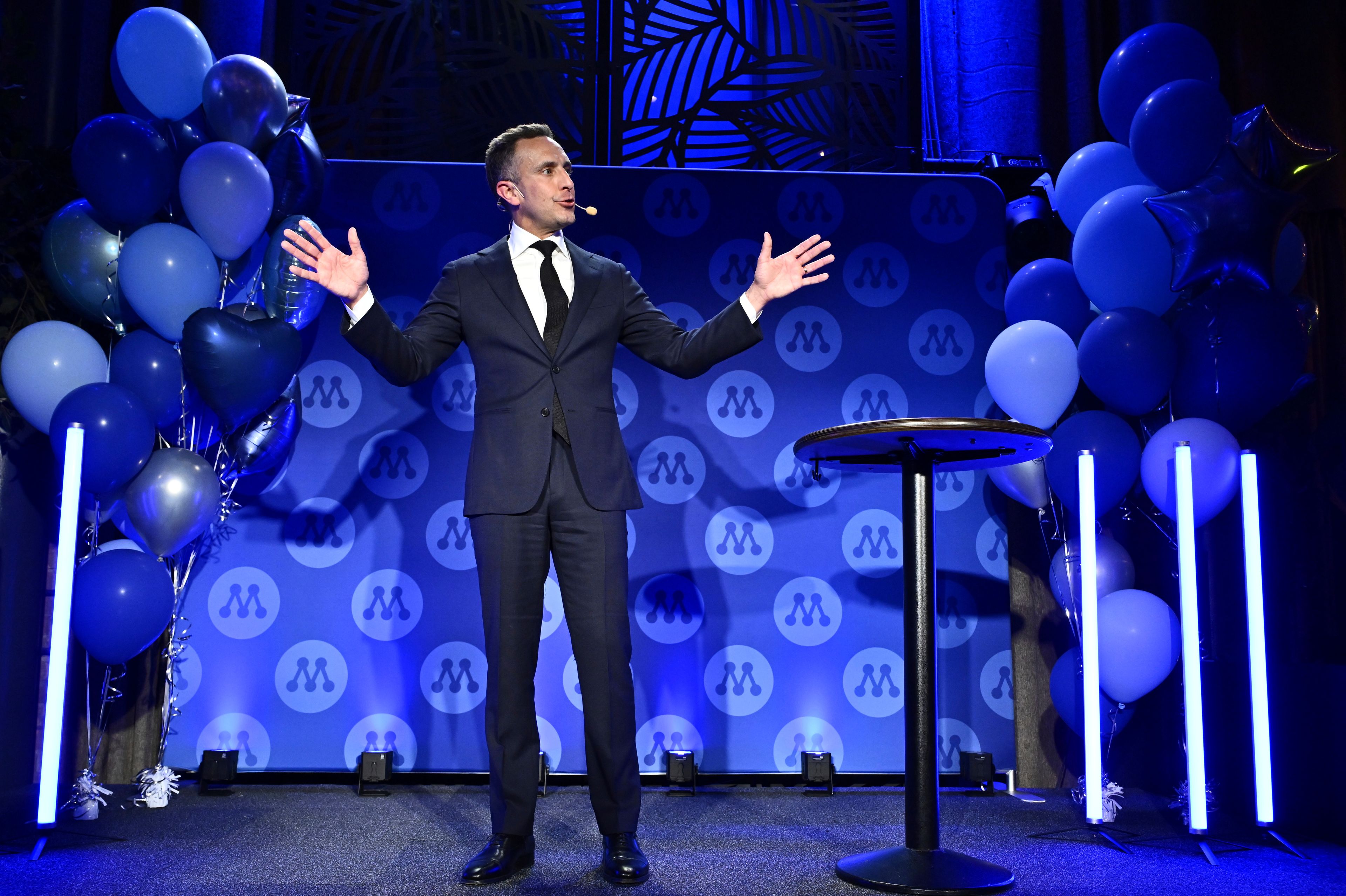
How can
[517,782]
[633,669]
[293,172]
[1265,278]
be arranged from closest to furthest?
[517,782]
[1265,278]
[293,172]
[633,669]

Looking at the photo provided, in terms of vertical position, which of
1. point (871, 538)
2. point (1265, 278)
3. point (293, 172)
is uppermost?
point (293, 172)

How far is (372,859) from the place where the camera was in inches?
91.8

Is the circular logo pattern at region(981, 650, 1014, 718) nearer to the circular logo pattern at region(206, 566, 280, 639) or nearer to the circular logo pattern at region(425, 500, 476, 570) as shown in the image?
the circular logo pattern at region(425, 500, 476, 570)

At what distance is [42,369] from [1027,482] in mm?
2721

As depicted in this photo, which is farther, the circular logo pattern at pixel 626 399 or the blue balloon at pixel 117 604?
the circular logo pattern at pixel 626 399

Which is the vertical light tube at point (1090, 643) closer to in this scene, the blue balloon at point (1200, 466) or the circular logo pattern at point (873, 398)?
the blue balloon at point (1200, 466)

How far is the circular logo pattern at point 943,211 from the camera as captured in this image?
3605 millimetres

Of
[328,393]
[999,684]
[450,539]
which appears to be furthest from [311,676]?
[999,684]

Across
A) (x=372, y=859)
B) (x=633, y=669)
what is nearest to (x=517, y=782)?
(x=372, y=859)

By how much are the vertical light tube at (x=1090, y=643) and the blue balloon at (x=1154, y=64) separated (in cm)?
111

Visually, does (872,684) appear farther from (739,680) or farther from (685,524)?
(685,524)

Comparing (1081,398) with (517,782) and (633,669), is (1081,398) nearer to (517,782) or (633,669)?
(633,669)

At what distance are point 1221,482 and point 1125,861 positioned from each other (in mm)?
979

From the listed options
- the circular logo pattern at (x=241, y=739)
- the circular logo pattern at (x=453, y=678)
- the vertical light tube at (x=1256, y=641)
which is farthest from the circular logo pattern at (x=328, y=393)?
the vertical light tube at (x=1256, y=641)
